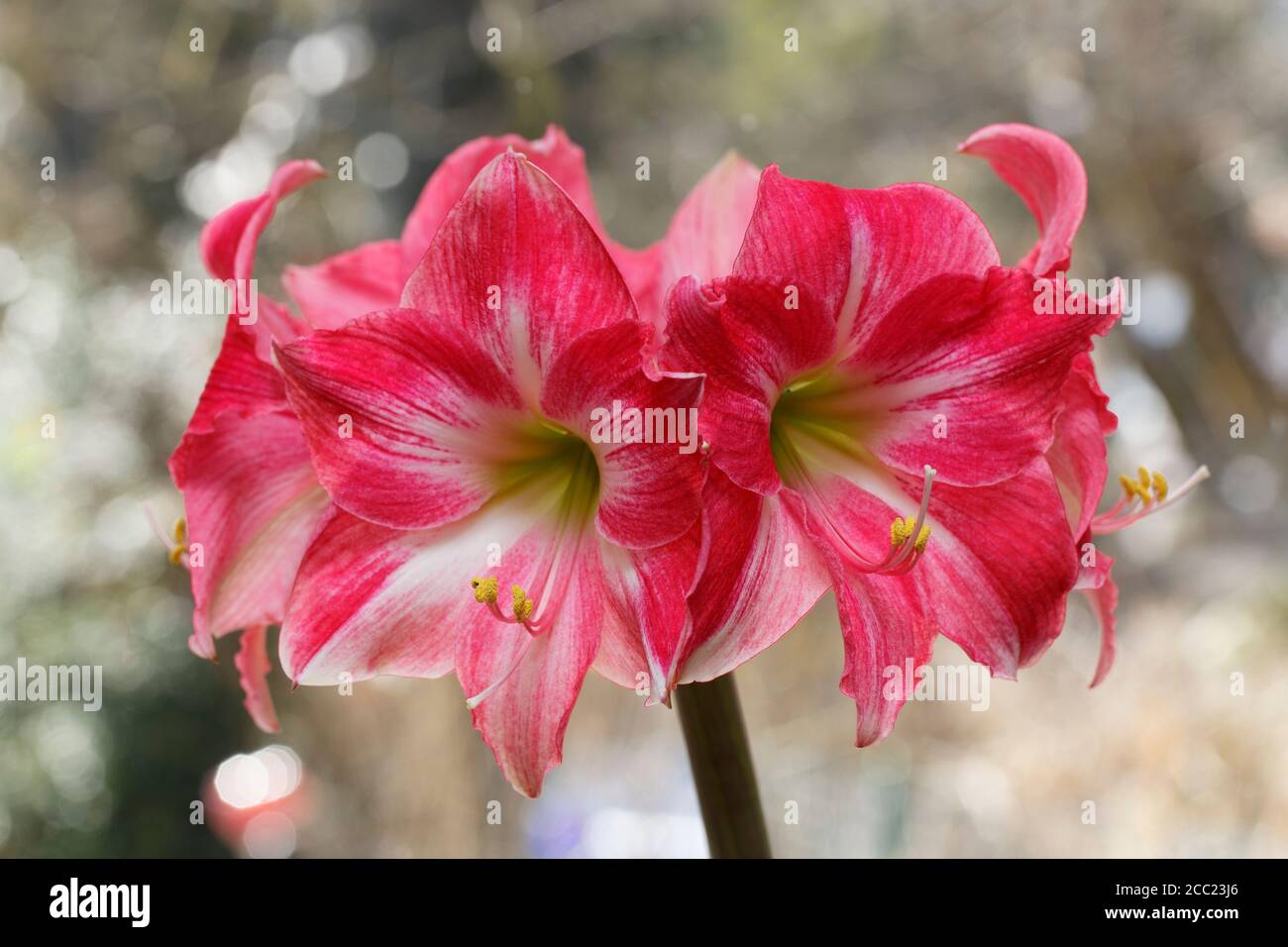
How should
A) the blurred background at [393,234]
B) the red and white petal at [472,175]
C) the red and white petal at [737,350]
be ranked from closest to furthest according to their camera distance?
the red and white petal at [737,350] → the red and white petal at [472,175] → the blurred background at [393,234]

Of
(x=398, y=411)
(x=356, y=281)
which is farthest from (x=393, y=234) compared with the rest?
(x=398, y=411)

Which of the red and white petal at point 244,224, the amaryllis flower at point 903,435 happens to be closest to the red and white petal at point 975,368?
the amaryllis flower at point 903,435

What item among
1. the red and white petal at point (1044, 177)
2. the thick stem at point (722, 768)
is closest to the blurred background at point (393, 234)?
the thick stem at point (722, 768)

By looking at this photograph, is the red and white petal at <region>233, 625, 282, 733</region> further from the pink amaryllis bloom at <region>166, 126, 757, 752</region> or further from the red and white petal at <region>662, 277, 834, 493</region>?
the red and white petal at <region>662, 277, 834, 493</region>

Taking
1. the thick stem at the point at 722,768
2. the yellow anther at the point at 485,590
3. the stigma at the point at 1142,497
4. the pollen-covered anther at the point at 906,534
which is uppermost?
the stigma at the point at 1142,497

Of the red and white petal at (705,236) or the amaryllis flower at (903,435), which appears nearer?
the amaryllis flower at (903,435)

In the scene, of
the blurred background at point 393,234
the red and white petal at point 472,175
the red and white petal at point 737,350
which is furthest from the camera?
the blurred background at point 393,234

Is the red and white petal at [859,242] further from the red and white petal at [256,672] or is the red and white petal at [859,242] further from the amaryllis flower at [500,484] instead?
the red and white petal at [256,672]

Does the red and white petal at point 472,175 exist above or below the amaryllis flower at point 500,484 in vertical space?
above
